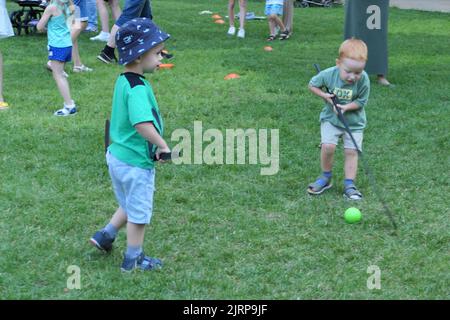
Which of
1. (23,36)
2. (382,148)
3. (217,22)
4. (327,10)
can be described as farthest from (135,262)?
(327,10)

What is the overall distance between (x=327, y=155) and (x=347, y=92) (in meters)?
0.49

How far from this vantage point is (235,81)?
307 inches

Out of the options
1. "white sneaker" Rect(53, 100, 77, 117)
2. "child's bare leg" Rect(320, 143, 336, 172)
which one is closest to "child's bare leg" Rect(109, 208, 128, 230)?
"child's bare leg" Rect(320, 143, 336, 172)

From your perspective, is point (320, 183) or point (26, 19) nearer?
point (320, 183)

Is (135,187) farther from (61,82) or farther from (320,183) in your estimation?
(61,82)

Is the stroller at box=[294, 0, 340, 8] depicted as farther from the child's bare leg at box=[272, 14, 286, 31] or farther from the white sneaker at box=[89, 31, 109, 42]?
the white sneaker at box=[89, 31, 109, 42]

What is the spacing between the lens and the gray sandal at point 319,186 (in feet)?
15.9

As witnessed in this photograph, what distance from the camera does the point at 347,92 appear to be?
4.73 metres

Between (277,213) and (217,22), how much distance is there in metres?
8.60

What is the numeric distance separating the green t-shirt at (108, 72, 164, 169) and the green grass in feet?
2.08

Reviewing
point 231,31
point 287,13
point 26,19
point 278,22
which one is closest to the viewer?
point 278,22

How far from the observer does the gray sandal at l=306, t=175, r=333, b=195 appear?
4844mm

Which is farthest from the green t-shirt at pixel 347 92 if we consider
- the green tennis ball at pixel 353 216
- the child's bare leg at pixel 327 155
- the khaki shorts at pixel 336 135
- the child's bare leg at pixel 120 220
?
the child's bare leg at pixel 120 220

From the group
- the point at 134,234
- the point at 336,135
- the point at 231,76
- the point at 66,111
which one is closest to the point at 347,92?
the point at 336,135
